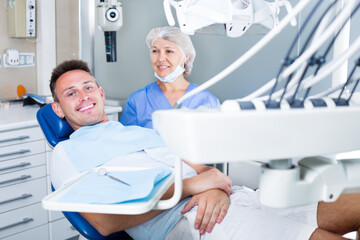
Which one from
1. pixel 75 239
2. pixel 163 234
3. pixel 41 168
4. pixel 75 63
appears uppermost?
pixel 75 63

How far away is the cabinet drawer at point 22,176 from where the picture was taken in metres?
2.07

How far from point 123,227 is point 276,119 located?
750 millimetres

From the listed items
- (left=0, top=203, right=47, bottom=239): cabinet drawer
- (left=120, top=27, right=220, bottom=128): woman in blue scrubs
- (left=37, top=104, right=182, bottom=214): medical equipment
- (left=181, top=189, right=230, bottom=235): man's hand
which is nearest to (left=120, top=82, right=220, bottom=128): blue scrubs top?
(left=120, top=27, right=220, bottom=128): woman in blue scrubs

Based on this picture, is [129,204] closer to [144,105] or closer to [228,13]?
[228,13]

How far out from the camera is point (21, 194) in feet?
7.07

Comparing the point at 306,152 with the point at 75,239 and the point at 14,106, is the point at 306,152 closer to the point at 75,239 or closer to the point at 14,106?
the point at 75,239

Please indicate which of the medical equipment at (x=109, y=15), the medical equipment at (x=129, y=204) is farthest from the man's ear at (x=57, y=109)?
the medical equipment at (x=109, y=15)

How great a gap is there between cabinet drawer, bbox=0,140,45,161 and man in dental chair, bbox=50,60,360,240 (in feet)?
2.34

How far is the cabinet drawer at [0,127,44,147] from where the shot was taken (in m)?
2.05

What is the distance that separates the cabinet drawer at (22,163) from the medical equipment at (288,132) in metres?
1.73

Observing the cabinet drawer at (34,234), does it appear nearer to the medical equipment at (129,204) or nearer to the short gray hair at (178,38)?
the short gray hair at (178,38)

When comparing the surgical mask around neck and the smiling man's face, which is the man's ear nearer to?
the smiling man's face

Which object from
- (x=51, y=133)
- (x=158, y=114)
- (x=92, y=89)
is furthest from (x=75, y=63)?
(x=158, y=114)

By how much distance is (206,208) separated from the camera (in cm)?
116
